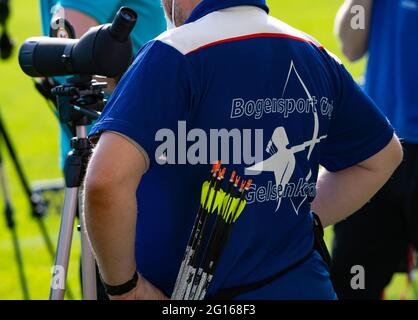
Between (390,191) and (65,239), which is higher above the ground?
(65,239)

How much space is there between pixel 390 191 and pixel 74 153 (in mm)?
1517

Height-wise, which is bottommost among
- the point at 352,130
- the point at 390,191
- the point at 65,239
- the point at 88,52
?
the point at 390,191

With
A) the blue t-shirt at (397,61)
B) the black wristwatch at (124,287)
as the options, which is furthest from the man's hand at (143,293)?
the blue t-shirt at (397,61)

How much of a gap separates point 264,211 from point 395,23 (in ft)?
6.10

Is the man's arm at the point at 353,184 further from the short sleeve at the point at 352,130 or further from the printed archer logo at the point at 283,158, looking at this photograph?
the printed archer logo at the point at 283,158

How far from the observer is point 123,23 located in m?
2.92

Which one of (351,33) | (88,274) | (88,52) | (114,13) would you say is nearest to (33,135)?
(351,33)

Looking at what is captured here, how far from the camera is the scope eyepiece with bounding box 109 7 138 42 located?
290 centimetres

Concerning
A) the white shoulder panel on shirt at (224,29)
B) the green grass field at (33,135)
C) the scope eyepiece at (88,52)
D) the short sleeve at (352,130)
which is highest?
the white shoulder panel on shirt at (224,29)

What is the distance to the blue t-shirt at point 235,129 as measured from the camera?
2561 mm

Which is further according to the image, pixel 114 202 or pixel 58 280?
pixel 58 280

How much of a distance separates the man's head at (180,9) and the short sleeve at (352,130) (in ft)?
1.58

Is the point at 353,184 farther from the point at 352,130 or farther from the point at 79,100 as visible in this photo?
the point at 79,100
